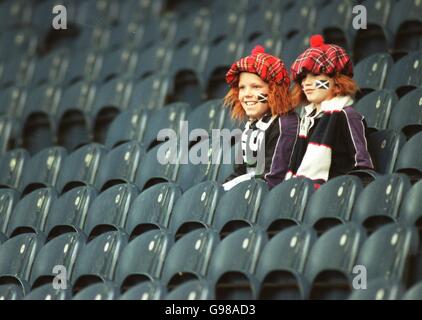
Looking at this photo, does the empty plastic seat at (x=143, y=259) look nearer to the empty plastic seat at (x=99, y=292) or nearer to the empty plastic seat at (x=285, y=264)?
the empty plastic seat at (x=99, y=292)

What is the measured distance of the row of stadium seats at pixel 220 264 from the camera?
2.33 metres

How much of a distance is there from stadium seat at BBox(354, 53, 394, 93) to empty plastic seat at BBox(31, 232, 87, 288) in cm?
97

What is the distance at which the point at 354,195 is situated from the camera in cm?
256

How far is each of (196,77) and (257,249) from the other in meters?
1.46

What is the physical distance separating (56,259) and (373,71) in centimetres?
112

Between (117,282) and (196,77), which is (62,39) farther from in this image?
(117,282)

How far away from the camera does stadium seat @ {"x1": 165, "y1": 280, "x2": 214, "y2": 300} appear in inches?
93.8

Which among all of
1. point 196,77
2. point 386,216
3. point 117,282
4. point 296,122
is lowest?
point 117,282

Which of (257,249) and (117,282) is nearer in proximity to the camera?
(257,249)

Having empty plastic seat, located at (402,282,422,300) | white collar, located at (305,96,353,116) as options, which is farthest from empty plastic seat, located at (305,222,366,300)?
white collar, located at (305,96,353,116)

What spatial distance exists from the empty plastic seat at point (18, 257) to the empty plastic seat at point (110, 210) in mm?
152

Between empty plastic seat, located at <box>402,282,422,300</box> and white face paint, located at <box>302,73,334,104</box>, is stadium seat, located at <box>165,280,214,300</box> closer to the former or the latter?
empty plastic seat, located at <box>402,282,422,300</box>
